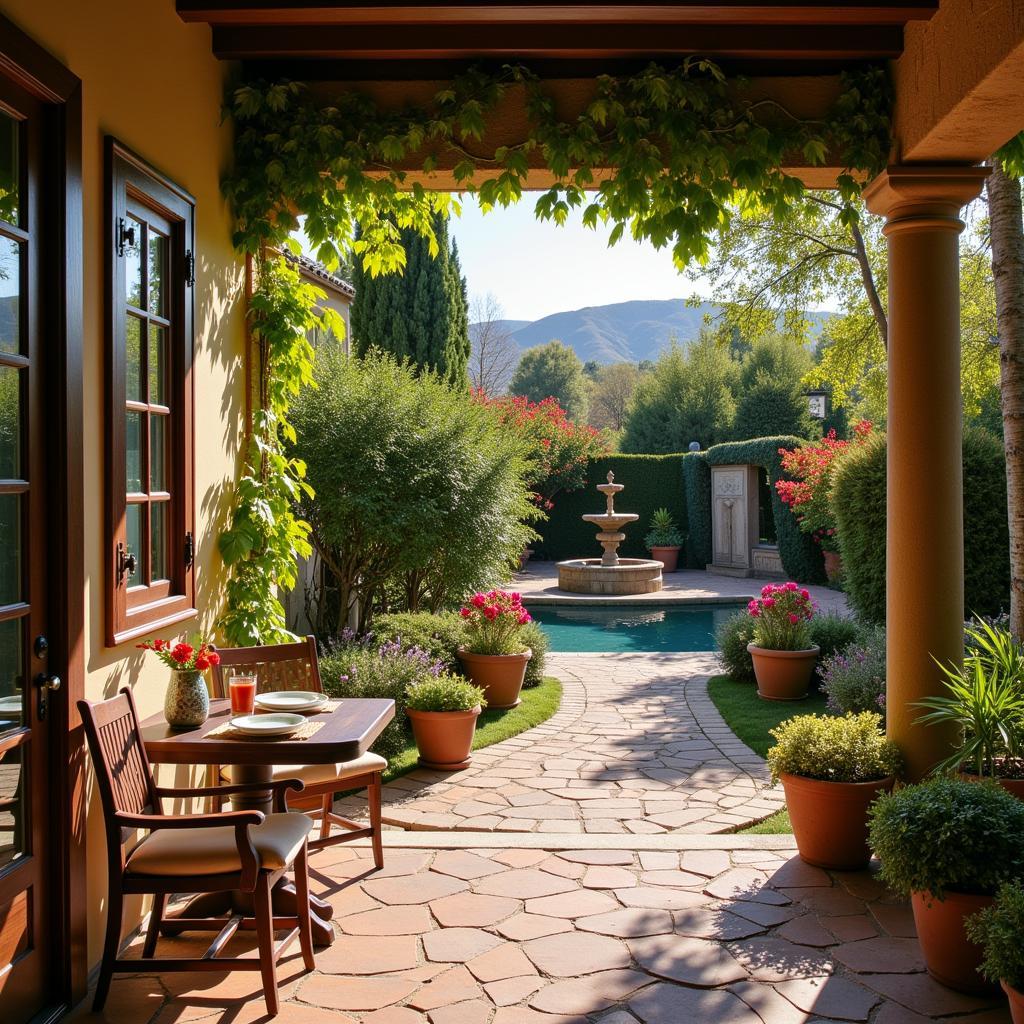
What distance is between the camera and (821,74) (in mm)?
4754

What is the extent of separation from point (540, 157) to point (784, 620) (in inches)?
195

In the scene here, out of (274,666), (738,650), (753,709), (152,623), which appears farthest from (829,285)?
(152,623)

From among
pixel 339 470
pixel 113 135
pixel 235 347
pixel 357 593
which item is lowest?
pixel 357 593

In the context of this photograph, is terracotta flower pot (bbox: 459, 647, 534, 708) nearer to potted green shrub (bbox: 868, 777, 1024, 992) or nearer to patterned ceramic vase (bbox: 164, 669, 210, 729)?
patterned ceramic vase (bbox: 164, 669, 210, 729)

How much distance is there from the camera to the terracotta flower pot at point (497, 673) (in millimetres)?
7746

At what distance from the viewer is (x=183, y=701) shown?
3654 mm

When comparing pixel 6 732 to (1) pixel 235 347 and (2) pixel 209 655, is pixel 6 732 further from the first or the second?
(1) pixel 235 347

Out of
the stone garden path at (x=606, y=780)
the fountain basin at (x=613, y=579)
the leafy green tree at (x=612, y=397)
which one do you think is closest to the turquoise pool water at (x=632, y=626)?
the fountain basin at (x=613, y=579)

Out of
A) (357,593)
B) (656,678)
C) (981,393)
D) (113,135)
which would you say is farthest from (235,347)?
(981,393)

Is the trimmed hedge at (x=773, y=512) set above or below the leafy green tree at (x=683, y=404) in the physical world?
below

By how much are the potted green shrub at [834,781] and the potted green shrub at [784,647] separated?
3592 millimetres

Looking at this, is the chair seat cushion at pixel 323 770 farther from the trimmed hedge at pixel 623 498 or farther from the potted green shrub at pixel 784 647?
the trimmed hedge at pixel 623 498

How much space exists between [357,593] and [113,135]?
5.75 m

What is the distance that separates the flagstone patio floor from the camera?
10.4 feet
